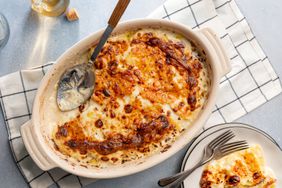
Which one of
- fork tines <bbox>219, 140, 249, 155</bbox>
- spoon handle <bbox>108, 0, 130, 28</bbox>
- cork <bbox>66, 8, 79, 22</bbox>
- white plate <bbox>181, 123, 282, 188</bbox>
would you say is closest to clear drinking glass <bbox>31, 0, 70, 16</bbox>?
cork <bbox>66, 8, 79, 22</bbox>

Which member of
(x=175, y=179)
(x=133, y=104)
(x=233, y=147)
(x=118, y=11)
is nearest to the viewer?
(x=118, y=11)

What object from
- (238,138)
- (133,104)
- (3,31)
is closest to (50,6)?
(3,31)

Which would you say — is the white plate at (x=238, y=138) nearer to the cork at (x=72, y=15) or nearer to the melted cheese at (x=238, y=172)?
the melted cheese at (x=238, y=172)

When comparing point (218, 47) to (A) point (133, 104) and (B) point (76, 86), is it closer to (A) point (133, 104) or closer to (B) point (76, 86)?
(A) point (133, 104)

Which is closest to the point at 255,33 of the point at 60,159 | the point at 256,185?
the point at 256,185

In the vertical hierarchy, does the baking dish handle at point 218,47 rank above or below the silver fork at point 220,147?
above

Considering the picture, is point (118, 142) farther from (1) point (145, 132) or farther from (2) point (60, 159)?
(2) point (60, 159)

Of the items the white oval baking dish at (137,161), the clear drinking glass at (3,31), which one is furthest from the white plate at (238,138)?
the clear drinking glass at (3,31)
